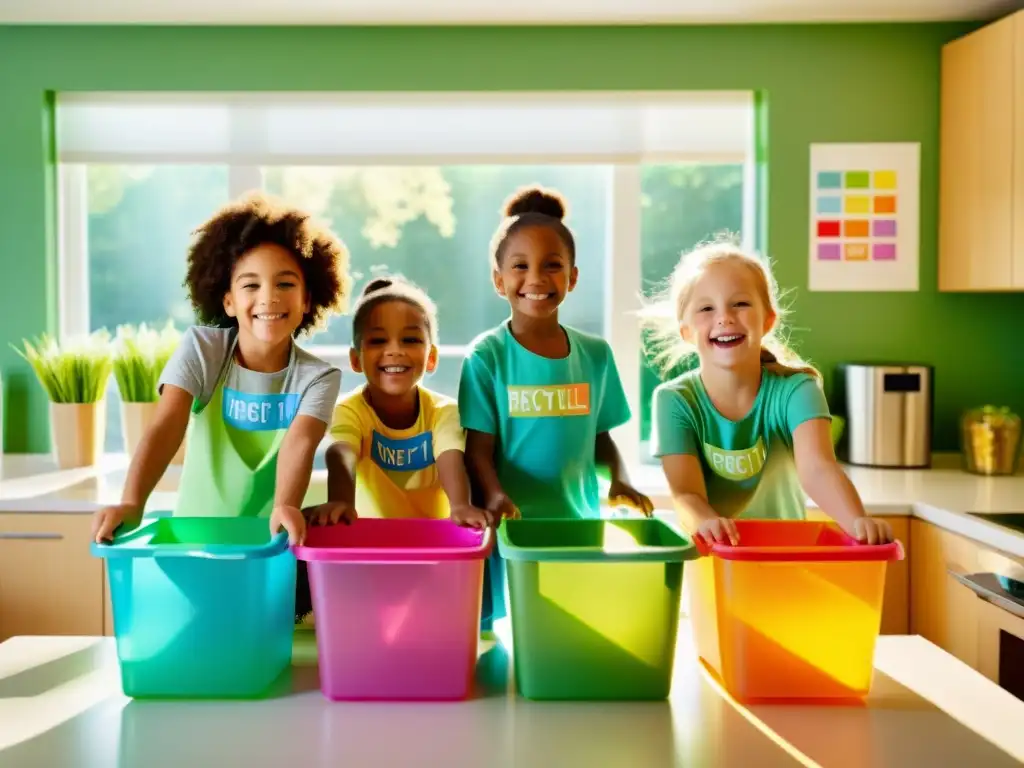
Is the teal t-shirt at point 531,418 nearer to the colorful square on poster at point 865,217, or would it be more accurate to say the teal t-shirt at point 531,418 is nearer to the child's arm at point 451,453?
the child's arm at point 451,453

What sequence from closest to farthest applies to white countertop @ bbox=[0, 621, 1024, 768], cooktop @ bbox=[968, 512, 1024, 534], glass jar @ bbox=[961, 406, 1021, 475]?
white countertop @ bbox=[0, 621, 1024, 768], cooktop @ bbox=[968, 512, 1024, 534], glass jar @ bbox=[961, 406, 1021, 475]

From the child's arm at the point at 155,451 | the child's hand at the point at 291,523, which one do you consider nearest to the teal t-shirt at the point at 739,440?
the child's hand at the point at 291,523

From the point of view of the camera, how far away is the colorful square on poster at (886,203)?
3.08m

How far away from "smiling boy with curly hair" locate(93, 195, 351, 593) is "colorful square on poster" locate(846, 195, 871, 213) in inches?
82.2

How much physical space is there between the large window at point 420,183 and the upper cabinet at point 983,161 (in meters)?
0.60

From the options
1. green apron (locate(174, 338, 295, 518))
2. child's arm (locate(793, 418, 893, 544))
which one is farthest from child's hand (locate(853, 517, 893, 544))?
green apron (locate(174, 338, 295, 518))

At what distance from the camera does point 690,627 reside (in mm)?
1339

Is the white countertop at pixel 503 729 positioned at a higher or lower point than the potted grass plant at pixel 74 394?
lower

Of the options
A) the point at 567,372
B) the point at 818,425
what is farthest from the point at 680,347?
the point at 818,425

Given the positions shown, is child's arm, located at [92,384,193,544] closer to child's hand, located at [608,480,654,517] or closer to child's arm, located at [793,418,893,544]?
child's hand, located at [608,480,654,517]

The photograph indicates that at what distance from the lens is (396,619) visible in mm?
1053

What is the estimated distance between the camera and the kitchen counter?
2271 millimetres

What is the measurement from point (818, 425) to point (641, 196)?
6.29 feet

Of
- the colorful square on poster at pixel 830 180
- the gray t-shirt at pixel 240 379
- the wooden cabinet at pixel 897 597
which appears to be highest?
the colorful square on poster at pixel 830 180
